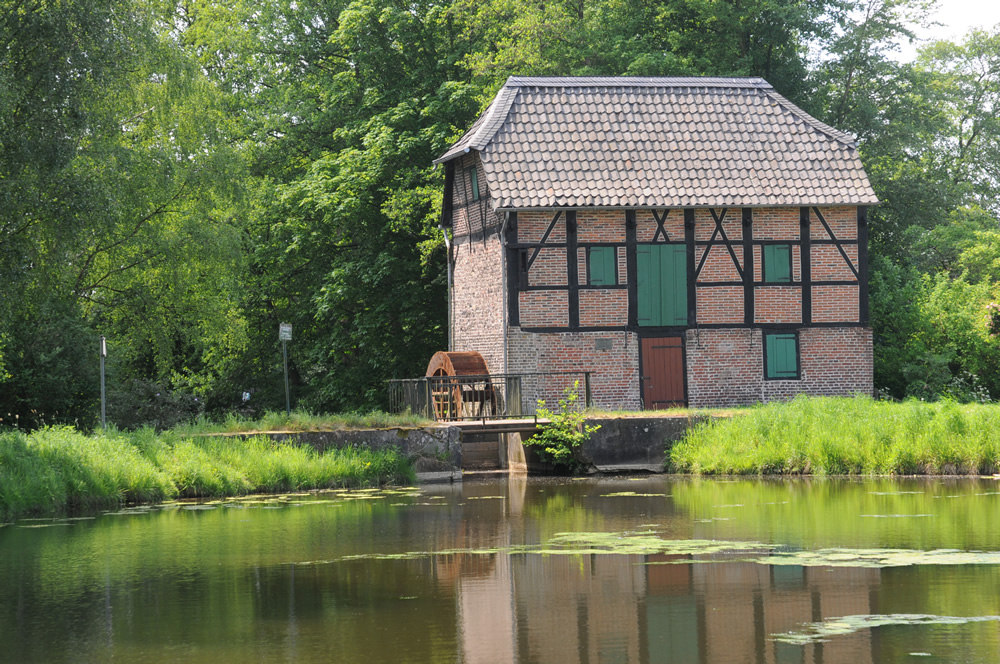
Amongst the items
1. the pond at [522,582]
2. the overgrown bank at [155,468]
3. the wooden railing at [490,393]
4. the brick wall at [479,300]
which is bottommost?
the pond at [522,582]

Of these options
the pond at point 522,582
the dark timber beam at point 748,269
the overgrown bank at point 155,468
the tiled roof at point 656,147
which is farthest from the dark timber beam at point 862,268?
the overgrown bank at point 155,468

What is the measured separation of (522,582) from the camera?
12242 millimetres

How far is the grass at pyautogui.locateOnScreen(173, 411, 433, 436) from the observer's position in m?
23.6

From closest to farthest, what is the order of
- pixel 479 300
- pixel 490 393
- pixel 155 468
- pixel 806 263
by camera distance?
pixel 155 468, pixel 490 393, pixel 806 263, pixel 479 300

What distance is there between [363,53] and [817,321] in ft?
46.7

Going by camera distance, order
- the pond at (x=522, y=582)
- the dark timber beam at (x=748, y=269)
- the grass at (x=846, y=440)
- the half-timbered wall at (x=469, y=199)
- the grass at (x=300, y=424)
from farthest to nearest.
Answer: the half-timbered wall at (x=469, y=199) → the dark timber beam at (x=748, y=269) → the grass at (x=300, y=424) → the grass at (x=846, y=440) → the pond at (x=522, y=582)

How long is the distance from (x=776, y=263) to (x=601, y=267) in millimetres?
3840

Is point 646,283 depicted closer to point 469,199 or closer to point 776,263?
point 776,263

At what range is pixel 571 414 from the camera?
82.5 feet

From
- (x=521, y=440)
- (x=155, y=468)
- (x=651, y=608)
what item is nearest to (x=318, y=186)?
(x=521, y=440)

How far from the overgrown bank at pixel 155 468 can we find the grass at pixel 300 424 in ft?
1.82

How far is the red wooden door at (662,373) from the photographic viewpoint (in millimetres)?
28453

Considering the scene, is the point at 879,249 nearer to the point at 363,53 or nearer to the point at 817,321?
the point at 817,321

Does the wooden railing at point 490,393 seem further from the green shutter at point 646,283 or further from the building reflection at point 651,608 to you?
the building reflection at point 651,608
